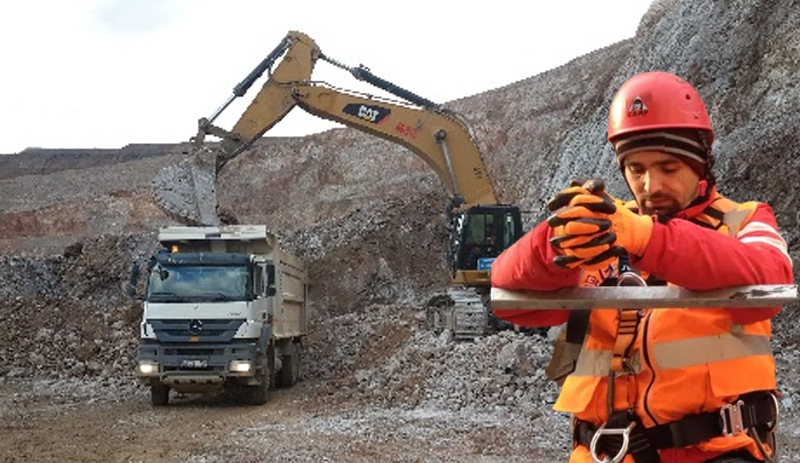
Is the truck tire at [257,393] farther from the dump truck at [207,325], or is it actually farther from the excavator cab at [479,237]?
the excavator cab at [479,237]

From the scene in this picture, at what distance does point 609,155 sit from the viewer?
84.1 ft

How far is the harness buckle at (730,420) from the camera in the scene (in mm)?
2316

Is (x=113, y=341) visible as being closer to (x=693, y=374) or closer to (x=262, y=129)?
(x=262, y=129)

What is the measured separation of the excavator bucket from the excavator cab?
5904 millimetres

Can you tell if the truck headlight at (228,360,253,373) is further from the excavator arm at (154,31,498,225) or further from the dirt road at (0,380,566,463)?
the excavator arm at (154,31,498,225)

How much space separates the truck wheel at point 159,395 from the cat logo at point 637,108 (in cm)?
1381

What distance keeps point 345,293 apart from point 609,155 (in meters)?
9.44

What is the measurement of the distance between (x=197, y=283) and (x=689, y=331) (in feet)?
43.3

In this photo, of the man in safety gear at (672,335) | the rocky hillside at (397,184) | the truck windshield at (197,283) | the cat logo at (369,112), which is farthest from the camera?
the cat logo at (369,112)

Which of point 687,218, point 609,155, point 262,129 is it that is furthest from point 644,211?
point 609,155

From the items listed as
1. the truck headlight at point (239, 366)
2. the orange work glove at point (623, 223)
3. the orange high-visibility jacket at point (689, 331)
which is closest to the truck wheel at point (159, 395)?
the truck headlight at point (239, 366)

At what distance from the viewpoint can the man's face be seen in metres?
2.36

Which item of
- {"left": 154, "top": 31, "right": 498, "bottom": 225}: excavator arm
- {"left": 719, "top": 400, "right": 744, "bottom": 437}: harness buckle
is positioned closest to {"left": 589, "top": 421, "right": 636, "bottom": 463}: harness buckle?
{"left": 719, "top": 400, "right": 744, "bottom": 437}: harness buckle

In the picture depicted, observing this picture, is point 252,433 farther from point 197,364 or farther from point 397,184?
point 397,184
